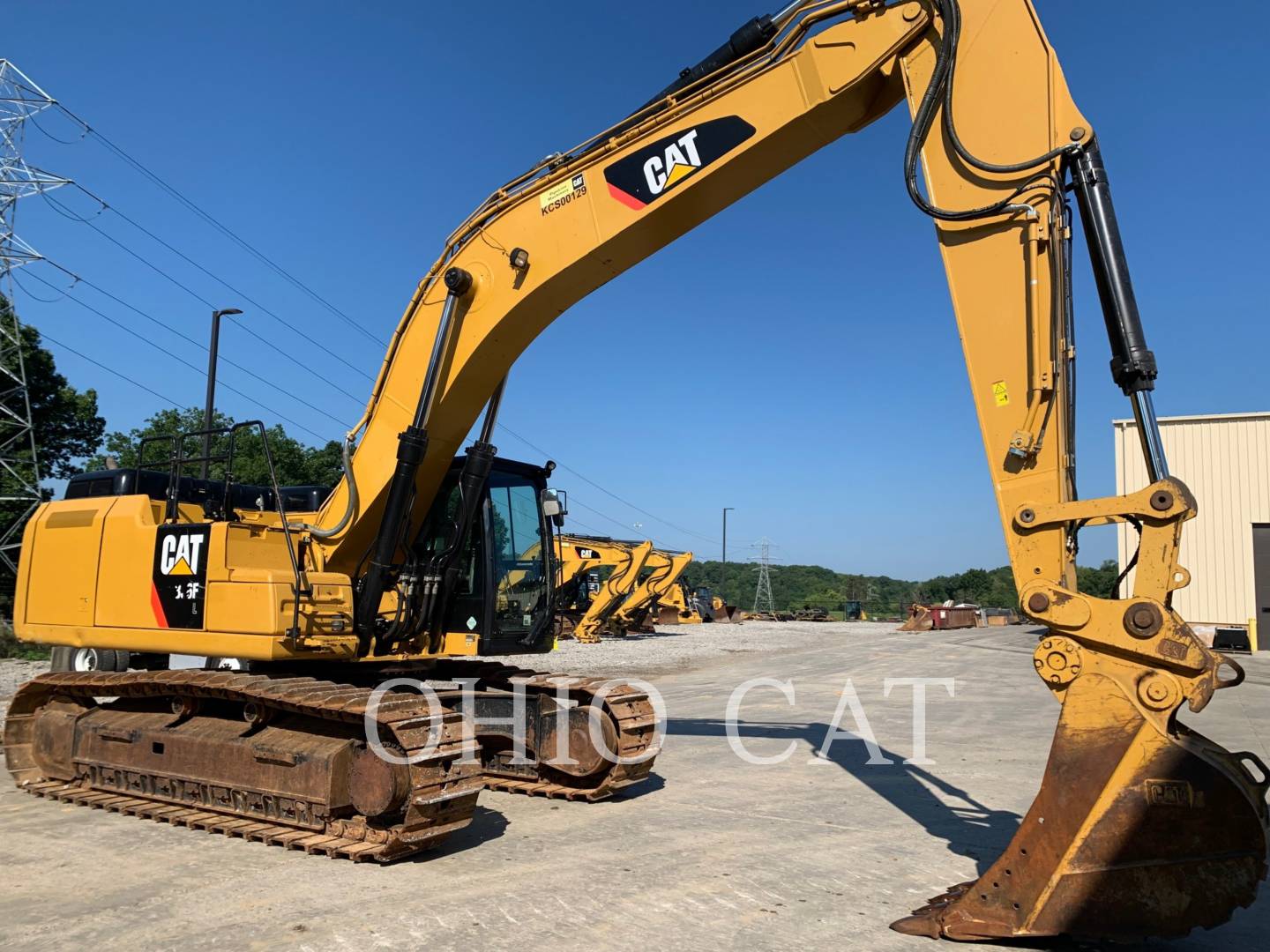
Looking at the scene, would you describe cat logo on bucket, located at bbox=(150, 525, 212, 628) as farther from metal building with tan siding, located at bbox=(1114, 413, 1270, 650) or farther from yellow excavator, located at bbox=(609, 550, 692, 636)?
metal building with tan siding, located at bbox=(1114, 413, 1270, 650)

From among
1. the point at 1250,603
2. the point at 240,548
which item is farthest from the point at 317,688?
the point at 1250,603

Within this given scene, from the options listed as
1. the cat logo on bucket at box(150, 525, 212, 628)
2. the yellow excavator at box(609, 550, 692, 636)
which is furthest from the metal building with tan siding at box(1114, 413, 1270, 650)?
the cat logo on bucket at box(150, 525, 212, 628)

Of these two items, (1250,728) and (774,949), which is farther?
(1250,728)

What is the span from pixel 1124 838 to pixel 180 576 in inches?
260

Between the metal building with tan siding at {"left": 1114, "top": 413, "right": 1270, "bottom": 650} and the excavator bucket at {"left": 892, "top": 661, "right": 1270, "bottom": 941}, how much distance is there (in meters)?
24.6

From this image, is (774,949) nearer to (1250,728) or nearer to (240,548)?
(240,548)

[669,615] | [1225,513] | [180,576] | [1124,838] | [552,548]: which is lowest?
[1124,838]

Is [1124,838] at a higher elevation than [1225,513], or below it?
below

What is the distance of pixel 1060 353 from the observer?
495 centimetres

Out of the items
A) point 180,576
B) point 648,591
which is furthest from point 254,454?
point 180,576

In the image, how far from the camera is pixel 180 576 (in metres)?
7.34

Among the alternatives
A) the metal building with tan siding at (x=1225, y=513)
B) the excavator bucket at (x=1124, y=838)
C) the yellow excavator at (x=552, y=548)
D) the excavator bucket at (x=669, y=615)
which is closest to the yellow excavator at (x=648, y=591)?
the excavator bucket at (x=669, y=615)

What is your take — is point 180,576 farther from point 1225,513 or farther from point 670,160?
point 1225,513

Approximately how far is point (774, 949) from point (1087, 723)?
184 cm
